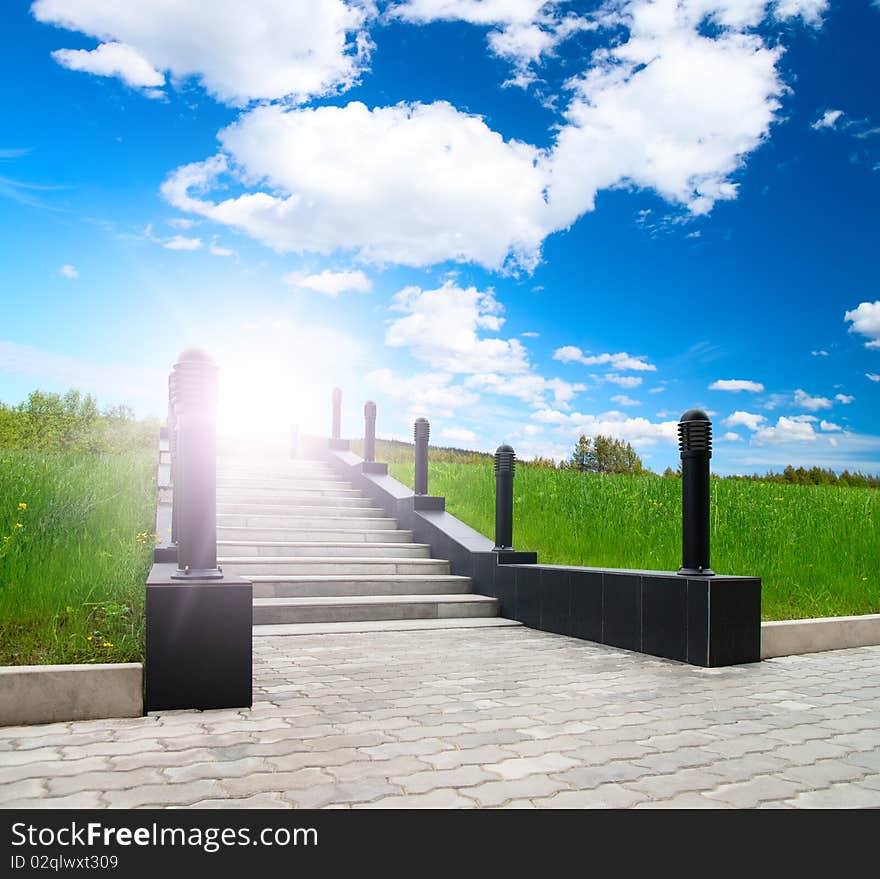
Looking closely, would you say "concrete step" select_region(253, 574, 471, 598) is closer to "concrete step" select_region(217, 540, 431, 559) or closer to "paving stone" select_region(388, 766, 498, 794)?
"concrete step" select_region(217, 540, 431, 559)

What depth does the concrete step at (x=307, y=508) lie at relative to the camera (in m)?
12.3

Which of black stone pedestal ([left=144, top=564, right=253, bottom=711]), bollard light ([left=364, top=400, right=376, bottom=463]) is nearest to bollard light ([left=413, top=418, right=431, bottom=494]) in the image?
bollard light ([left=364, top=400, right=376, bottom=463])

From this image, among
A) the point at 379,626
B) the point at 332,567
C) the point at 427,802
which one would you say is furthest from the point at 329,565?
the point at 427,802

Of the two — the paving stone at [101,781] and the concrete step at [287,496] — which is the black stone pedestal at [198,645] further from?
the concrete step at [287,496]

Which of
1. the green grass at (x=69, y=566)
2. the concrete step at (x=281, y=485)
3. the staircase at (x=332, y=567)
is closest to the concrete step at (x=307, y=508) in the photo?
the staircase at (x=332, y=567)

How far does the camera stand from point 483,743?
4305mm

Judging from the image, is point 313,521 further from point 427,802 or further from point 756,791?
point 756,791

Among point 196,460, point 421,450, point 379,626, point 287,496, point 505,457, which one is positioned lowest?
point 379,626

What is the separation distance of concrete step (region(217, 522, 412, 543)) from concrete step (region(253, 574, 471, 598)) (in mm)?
1642

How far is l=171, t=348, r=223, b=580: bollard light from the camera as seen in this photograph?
5331 mm

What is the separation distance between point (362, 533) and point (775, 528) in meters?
5.83

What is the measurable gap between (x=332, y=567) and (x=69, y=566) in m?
3.88

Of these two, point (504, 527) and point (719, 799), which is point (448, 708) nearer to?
point (719, 799)

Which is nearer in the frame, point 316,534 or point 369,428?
point 316,534
